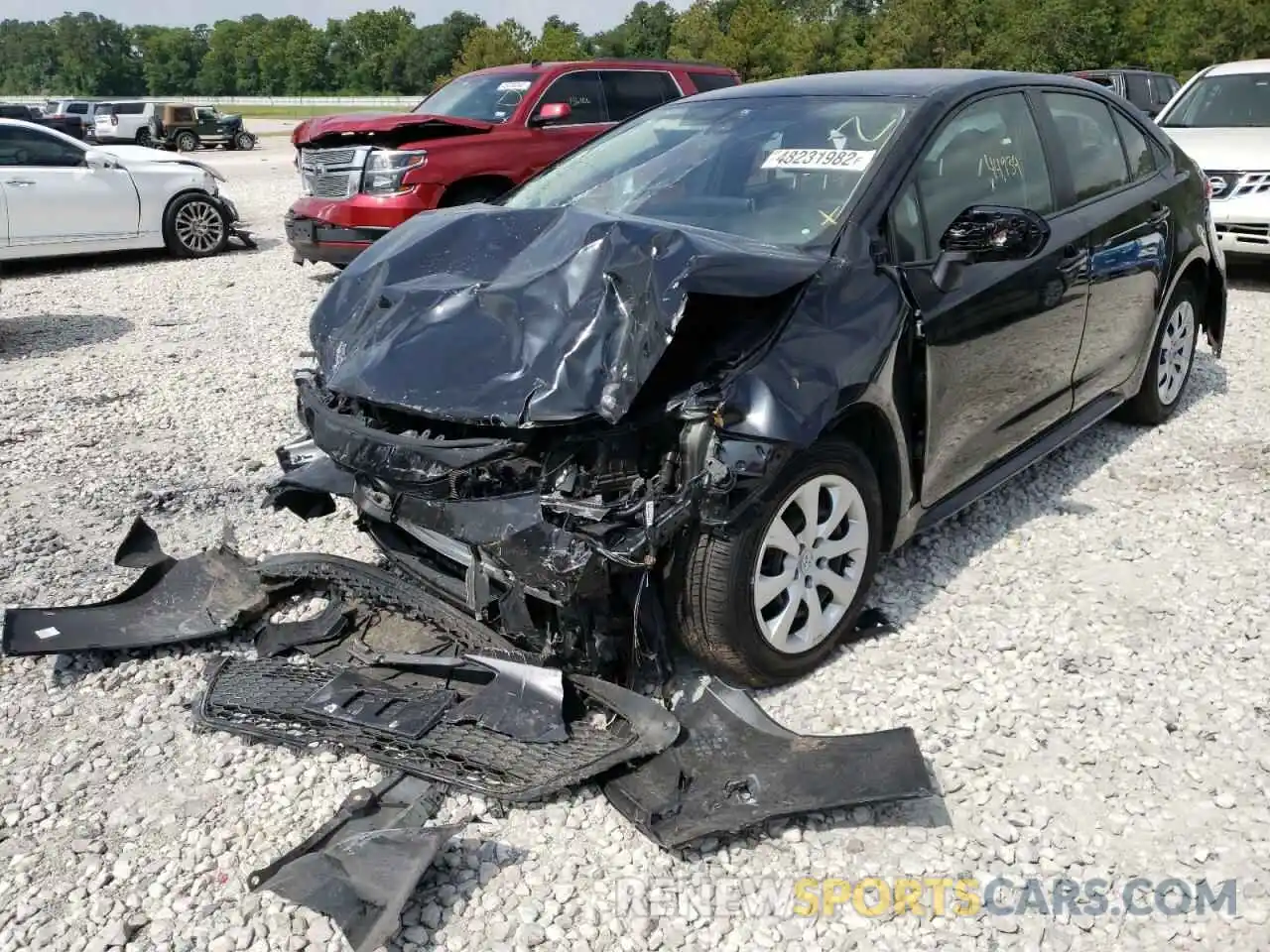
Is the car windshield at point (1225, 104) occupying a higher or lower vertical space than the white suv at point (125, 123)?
higher

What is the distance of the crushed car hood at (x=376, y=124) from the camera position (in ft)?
29.7

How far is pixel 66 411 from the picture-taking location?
20.6 feet

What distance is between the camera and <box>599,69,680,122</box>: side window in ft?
34.8

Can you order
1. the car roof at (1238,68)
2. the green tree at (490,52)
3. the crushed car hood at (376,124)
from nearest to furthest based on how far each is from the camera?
the crushed car hood at (376,124) → the car roof at (1238,68) → the green tree at (490,52)

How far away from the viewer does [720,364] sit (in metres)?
2.90

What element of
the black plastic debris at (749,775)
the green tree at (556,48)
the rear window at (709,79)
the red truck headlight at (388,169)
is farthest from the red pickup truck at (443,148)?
the green tree at (556,48)

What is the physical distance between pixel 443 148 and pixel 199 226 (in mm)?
4116

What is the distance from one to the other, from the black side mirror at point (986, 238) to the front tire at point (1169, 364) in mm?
2202

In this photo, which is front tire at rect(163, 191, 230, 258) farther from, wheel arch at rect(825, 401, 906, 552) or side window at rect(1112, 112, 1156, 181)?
wheel arch at rect(825, 401, 906, 552)

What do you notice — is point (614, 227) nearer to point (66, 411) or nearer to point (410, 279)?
point (410, 279)

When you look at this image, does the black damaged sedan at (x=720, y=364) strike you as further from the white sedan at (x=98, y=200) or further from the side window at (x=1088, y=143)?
the white sedan at (x=98, y=200)

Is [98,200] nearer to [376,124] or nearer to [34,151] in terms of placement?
[34,151]

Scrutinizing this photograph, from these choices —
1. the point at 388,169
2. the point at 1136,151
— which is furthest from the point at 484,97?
the point at 1136,151

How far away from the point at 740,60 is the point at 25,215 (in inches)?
1658
